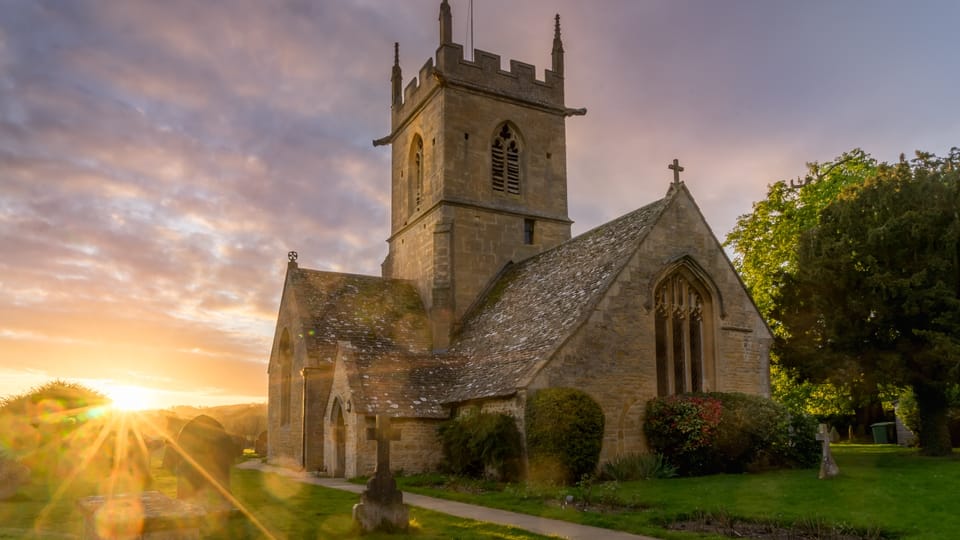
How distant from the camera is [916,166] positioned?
24.1 m

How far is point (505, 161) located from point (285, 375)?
12778 mm

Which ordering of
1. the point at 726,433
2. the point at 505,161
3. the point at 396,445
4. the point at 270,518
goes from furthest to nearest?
the point at 505,161, the point at 396,445, the point at 726,433, the point at 270,518

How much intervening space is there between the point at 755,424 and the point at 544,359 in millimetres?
5857

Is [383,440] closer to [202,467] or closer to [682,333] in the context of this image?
[202,467]

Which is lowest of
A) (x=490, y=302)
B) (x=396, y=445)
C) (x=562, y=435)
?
(x=396, y=445)

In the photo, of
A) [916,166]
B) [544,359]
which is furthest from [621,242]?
[916,166]

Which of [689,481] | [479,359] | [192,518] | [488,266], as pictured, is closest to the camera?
[192,518]

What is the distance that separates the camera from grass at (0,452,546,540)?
38.7 feet

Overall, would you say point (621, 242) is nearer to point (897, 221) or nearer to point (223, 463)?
point (897, 221)

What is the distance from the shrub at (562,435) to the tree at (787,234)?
45.5 ft

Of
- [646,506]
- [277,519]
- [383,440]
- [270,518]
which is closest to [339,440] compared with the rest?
[270,518]

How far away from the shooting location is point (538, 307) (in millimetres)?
24547

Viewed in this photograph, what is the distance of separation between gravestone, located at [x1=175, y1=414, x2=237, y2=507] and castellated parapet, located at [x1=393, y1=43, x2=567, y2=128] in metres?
20.6

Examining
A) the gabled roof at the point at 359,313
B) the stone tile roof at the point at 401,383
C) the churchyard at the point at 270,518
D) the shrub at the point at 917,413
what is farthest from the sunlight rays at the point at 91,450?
the shrub at the point at 917,413
